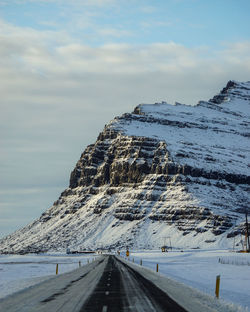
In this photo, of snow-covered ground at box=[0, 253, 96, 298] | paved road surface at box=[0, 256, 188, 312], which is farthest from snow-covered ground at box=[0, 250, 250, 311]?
paved road surface at box=[0, 256, 188, 312]

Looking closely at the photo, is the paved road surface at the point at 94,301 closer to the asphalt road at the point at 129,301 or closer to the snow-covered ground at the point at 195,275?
the asphalt road at the point at 129,301

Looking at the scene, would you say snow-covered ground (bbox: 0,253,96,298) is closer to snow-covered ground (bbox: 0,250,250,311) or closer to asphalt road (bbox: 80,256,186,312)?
snow-covered ground (bbox: 0,250,250,311)

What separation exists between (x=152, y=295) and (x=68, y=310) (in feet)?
24.1

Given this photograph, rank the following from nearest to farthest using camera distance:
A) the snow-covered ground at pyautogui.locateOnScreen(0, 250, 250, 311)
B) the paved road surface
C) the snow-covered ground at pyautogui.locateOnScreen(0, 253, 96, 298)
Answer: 1. the paved road surface
2. the snow-covered ground at pyautogui.locateOnScreen(0, 250, 250, 311)
3. the snow-covered ground at pyautogui.locateOnScreen(0, 253, 96, 298)

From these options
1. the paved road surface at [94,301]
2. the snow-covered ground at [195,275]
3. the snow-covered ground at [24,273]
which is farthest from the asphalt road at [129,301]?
the snow-covered ground at [24,273]

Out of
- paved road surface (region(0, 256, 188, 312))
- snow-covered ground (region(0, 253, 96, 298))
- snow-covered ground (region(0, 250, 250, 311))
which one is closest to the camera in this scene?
paved road surface (region(0, 256, 188, 312))

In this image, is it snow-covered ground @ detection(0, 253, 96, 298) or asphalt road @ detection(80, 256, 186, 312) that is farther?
snow-covered ground @ detection(0, 253, 96, 298)

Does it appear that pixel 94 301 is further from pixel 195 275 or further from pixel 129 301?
pixel 195 275

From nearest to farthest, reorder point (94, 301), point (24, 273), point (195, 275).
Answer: point (94, 301) < point (195, 275) < point (24, 273)

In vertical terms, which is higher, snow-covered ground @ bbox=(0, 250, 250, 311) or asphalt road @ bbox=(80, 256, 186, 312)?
snow-covered ground @ bbox=(0, 250, 250, 311)

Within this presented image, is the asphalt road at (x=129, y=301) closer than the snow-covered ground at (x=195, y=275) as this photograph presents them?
Yes

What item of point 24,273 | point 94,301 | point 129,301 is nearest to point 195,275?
point 24,273

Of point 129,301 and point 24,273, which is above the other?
point 24,273

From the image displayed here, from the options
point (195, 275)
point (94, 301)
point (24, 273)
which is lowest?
point (94, 301)
